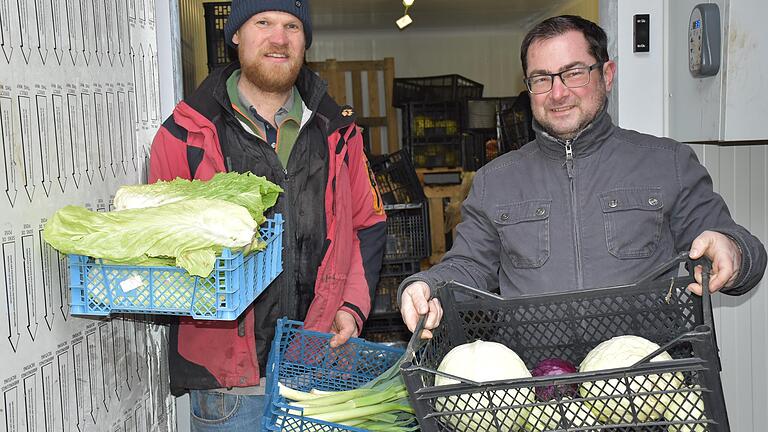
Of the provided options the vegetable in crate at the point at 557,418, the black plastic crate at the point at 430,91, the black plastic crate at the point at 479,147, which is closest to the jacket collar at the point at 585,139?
the vegetable in crate at the point at 557,418

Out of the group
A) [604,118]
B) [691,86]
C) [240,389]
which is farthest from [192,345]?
[691,86]

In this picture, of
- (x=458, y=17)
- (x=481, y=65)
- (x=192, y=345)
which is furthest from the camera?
(x=481, y=65)

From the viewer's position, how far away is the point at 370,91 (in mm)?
10414

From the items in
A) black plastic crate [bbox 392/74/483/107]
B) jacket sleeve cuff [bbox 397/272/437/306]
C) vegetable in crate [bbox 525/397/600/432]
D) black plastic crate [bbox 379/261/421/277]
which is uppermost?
black plastic crate [bbox 392/74/483/107]

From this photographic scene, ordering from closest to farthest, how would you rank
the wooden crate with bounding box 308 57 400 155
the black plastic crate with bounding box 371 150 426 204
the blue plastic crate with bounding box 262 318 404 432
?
the blue plastic crate with bounding box 262 318 404 432
the black plastic crate with bounding box 371 150 426 204
the wooden crate with bounding box 308 57 400 155

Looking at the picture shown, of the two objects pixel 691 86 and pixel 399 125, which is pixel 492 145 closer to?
pixel 399 125

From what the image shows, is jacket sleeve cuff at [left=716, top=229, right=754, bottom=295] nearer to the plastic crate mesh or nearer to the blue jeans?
the plastic crate mesh

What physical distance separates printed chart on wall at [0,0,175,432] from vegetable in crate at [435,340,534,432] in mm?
1053

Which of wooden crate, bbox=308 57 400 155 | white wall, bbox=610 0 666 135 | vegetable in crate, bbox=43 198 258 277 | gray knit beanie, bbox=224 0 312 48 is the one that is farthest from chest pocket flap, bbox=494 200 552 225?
wooden crate, bbox=308 57 400 155

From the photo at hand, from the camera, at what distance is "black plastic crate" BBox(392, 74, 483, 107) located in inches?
392

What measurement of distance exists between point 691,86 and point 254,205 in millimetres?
1871

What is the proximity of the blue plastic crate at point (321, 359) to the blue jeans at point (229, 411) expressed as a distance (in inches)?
12.2

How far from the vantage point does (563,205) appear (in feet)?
7.77

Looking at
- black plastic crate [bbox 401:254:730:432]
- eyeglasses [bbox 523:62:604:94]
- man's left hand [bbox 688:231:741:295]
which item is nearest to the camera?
black plastic crate [bbox 401:254:730:432]
